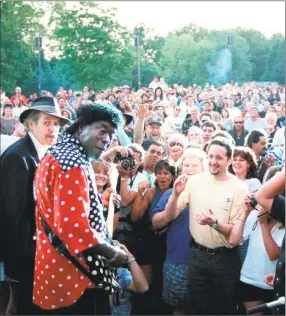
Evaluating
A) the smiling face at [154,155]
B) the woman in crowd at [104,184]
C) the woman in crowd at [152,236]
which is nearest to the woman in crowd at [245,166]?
the woman in crowd at [152,236]

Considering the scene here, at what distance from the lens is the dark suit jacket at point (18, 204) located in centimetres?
330

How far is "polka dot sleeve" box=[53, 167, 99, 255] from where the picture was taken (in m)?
2.46

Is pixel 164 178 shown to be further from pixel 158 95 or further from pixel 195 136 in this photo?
pixel 158 95

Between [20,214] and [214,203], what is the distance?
120 cm

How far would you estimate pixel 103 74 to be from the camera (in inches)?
216

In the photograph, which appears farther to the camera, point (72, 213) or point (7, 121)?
point (7, 121)

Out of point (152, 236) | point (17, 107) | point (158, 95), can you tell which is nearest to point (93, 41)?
point (158, 95)

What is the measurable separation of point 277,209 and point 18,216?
1.34m

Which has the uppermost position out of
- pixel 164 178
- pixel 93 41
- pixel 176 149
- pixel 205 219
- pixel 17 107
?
pixel 93 41

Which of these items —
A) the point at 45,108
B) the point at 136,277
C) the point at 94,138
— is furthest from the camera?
the point at 45,108

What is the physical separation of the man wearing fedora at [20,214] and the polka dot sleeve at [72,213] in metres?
0.84

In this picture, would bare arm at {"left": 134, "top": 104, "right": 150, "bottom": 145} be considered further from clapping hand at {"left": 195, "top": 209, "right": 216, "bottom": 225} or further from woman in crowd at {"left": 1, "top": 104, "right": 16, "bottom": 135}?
woman in crowd at {"left": 1, "top": 104, "right": 16, "bottom": 135}

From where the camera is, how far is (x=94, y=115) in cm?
273

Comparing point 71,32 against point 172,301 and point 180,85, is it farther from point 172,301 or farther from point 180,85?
point 172,301
